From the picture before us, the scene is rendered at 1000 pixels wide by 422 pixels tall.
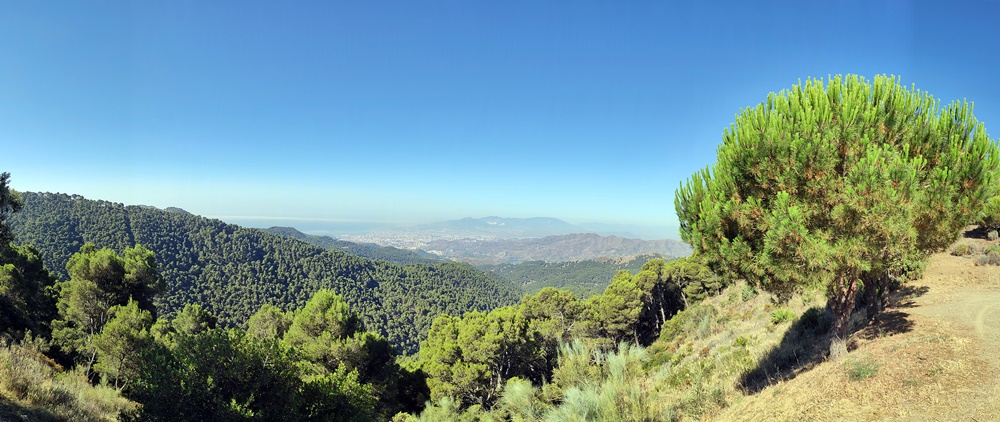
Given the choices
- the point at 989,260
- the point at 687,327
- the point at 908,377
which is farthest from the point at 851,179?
the point at 687,327

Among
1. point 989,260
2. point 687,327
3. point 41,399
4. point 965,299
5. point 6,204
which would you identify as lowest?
point 687,327

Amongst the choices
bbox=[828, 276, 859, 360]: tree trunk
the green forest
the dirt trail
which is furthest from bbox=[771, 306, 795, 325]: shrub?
bbox=[828, 276, 859, 360]: tree trunk

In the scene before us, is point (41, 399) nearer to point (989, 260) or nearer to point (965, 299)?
point (965, 299)

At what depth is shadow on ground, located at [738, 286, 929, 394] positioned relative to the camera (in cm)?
934

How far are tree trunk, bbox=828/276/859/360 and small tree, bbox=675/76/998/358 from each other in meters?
0.35

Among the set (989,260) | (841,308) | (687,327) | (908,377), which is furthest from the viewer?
(687,327)

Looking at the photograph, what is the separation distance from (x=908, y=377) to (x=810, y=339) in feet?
20.6

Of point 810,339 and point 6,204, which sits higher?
point 6,204

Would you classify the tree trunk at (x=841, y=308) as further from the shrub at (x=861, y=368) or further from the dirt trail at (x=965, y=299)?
the dirt trail at (x=965, y=299)

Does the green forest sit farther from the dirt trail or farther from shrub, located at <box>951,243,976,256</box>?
shrub, located at <box>951,243,976,256</box>

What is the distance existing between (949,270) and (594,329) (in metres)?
19.9

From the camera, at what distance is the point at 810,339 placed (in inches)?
471

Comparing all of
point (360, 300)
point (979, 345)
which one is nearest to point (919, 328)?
point (979, 345)

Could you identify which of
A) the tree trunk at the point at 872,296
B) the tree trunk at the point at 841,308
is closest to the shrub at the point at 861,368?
the tree trunk at the point at 841,308
